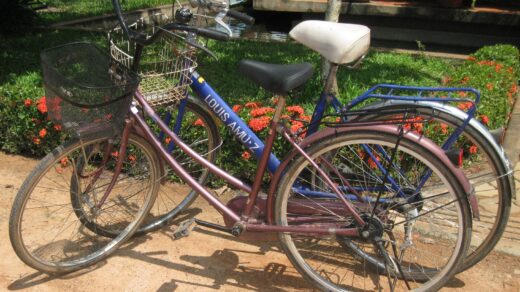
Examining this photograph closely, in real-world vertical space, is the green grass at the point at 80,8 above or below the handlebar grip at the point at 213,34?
below

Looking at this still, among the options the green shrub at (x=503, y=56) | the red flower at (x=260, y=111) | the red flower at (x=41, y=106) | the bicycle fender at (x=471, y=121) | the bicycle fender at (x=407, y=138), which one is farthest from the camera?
the green shrub at (x=503, y=56)

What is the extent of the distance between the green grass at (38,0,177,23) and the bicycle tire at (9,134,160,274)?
6046 millimetres

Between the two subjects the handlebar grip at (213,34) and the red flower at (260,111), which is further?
the red flower at (260,111)

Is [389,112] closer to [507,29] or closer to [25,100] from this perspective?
[25,100]

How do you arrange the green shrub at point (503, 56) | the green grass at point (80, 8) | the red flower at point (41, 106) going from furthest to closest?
the green grass at point (80, 8)
the green shrub at point (503, 56)
the red flower at point (41, 106)

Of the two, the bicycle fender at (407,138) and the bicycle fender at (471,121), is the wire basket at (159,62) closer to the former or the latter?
the bicycle fender at (407,138)

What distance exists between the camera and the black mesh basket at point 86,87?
2.45 meters

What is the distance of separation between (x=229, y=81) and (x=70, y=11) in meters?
6.18

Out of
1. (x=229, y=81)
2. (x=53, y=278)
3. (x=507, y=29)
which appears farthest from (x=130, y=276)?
(x=507, y=29)

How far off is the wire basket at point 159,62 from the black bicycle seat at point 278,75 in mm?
338

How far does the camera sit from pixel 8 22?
25.1 ft

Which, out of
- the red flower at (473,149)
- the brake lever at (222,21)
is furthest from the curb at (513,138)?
the brake lever at (222,21)

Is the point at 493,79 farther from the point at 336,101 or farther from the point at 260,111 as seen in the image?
the point at 336,101

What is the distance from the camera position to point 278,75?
2.48 metres
